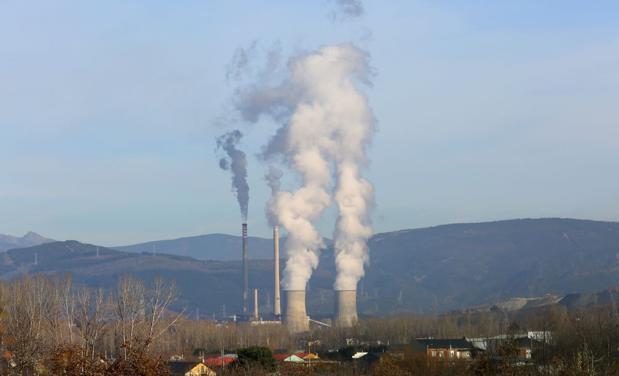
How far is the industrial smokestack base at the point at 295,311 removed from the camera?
73.2 m

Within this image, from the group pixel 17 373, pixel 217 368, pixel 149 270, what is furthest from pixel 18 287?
pixel 149 270

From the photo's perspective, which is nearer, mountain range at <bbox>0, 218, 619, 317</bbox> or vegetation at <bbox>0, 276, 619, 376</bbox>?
vegetation at <bbox>0, 276, 619, 376</bbox>

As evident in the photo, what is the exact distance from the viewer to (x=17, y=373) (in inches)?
902

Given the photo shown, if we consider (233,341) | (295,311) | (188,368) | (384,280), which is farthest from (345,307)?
(384,280)

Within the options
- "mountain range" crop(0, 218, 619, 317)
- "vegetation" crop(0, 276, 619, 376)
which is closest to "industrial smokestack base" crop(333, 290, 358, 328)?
"vegetation" crop(0, 276, 619, 376)

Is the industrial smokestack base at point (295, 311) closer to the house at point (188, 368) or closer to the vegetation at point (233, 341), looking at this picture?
the vegetation at point (233, 341)

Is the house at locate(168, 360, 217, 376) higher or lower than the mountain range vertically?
lower

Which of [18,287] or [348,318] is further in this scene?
[348,318]

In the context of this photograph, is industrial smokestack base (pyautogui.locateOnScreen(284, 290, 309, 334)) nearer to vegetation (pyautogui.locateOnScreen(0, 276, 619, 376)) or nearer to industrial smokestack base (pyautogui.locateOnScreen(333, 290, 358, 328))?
vegetation (pyautogui.locateOnScreen(0, 276, 619, 376))

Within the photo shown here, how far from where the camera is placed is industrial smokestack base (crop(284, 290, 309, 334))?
73250mm

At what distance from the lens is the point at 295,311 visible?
73.9 m

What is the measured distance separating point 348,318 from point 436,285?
380 ft

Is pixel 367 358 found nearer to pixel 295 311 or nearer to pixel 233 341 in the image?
pixel 233 341

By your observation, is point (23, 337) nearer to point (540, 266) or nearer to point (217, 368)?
point (217, 368)
